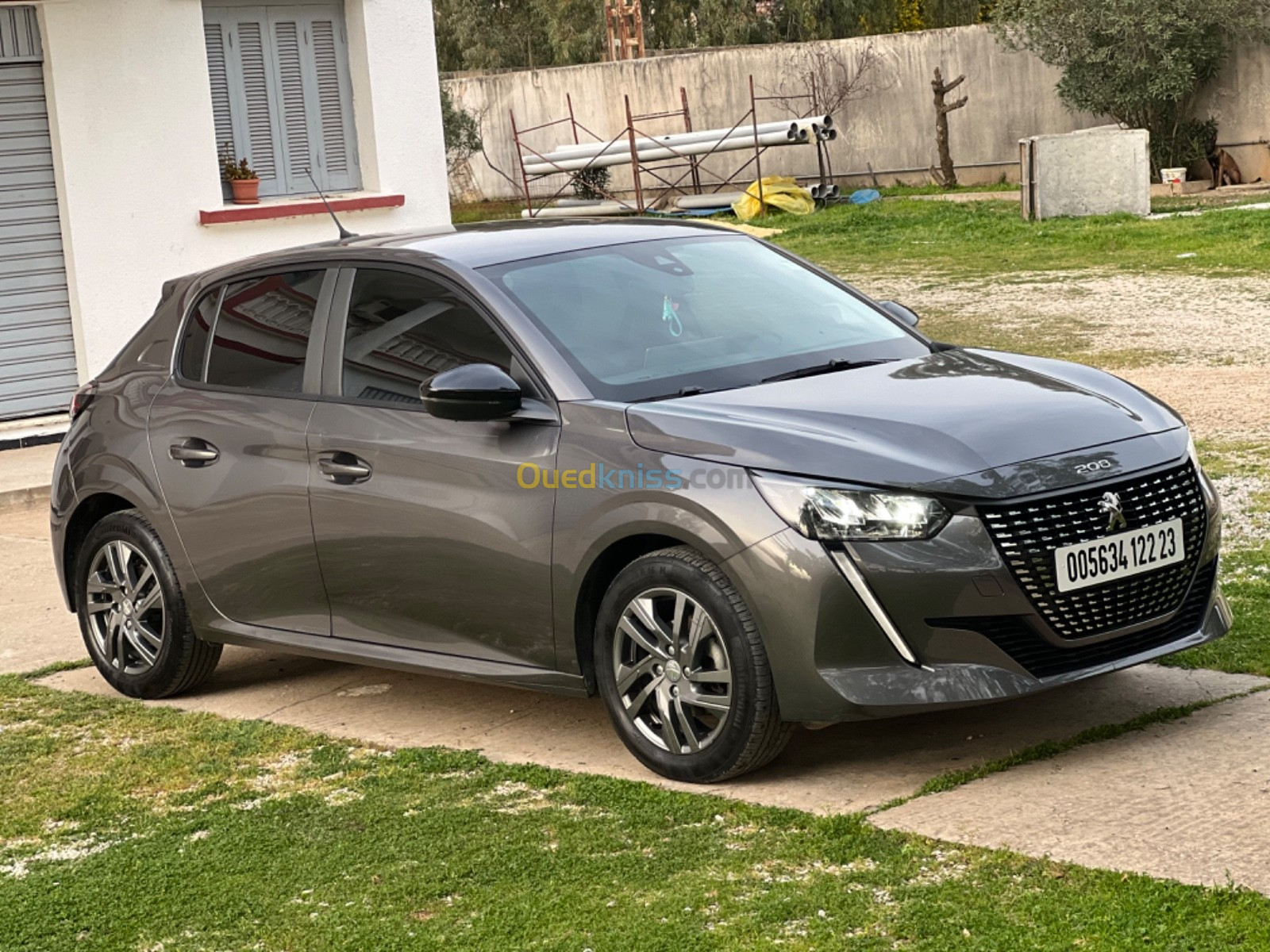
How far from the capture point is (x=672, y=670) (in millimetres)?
5363

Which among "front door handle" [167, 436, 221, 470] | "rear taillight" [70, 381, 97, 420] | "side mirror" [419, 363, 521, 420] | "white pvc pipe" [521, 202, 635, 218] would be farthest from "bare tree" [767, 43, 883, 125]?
"side mirror" [419, 363, 521, 420]

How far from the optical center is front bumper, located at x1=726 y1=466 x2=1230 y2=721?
16.4ft

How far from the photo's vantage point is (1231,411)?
10.9 m

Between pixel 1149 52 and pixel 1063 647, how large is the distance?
946 inches

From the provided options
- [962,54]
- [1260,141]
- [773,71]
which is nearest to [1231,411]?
[1260,141]

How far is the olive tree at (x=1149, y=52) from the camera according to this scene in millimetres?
26922

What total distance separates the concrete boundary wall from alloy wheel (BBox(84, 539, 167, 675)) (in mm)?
23949

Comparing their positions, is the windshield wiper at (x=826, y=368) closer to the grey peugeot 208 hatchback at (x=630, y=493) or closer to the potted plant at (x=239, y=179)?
the grey peugeot 208 hatchback at (x=630, y=493)

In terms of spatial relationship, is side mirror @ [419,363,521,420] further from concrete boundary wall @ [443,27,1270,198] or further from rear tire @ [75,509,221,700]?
concrete boundary wall @ [443,27,1270,198]

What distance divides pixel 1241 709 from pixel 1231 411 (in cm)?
563

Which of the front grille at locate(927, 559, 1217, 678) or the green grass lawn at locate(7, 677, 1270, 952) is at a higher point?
the front grille at locate(927, 559, 1217, 678)

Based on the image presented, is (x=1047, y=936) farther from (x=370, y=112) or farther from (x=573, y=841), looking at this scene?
(x=370, y=112)

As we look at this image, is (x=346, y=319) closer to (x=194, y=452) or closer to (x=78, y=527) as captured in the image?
(x=194, y=452)

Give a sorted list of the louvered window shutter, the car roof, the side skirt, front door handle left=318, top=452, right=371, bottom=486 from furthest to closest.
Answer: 1. the louvered window shutter
2. the car roof
3. front door handle left=318, top=452, right=371, bottom=486
4. the side skirt
